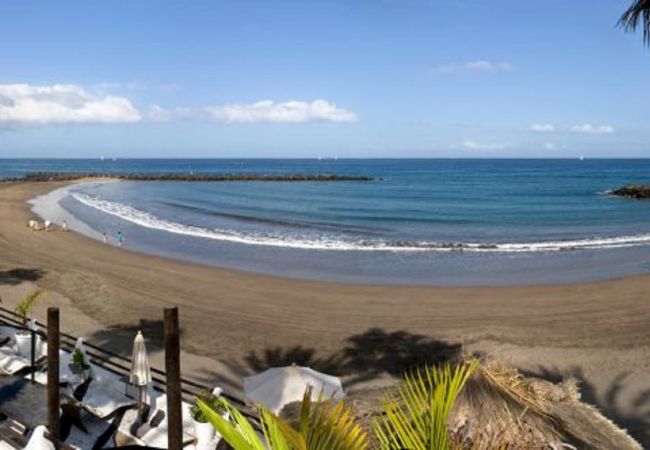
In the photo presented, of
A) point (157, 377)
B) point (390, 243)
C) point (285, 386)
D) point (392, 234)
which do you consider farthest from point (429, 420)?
point (392, 234)

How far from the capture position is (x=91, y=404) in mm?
9383

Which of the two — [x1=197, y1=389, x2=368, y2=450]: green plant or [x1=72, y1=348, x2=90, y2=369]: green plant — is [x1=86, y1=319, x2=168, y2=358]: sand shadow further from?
[x1=197, y1=389, x2=368, y2=450]: green plant

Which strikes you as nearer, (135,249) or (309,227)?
(135,249)

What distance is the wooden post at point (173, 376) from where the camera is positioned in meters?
6.62

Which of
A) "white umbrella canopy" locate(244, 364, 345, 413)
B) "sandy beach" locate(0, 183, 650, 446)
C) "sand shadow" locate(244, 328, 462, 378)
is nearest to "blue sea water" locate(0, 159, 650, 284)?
"sandy beach" locate(0, 183, 650, 446)

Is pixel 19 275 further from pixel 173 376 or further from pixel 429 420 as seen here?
pixel 429 420

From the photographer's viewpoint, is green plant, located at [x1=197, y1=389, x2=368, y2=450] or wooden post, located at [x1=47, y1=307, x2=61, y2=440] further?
wooden post, located at [x1=47, y1=307, x2=61, y2=440]

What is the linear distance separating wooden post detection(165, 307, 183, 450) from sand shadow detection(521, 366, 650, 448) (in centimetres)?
728

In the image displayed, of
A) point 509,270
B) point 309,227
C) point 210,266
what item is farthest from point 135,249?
point 509,270

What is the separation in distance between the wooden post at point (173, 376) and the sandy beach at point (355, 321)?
5700mm

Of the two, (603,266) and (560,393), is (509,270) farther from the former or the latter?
(560,393)

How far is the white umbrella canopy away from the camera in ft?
31.7

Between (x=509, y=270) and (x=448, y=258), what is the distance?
3538 millimetres

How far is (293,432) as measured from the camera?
2.70 meters
